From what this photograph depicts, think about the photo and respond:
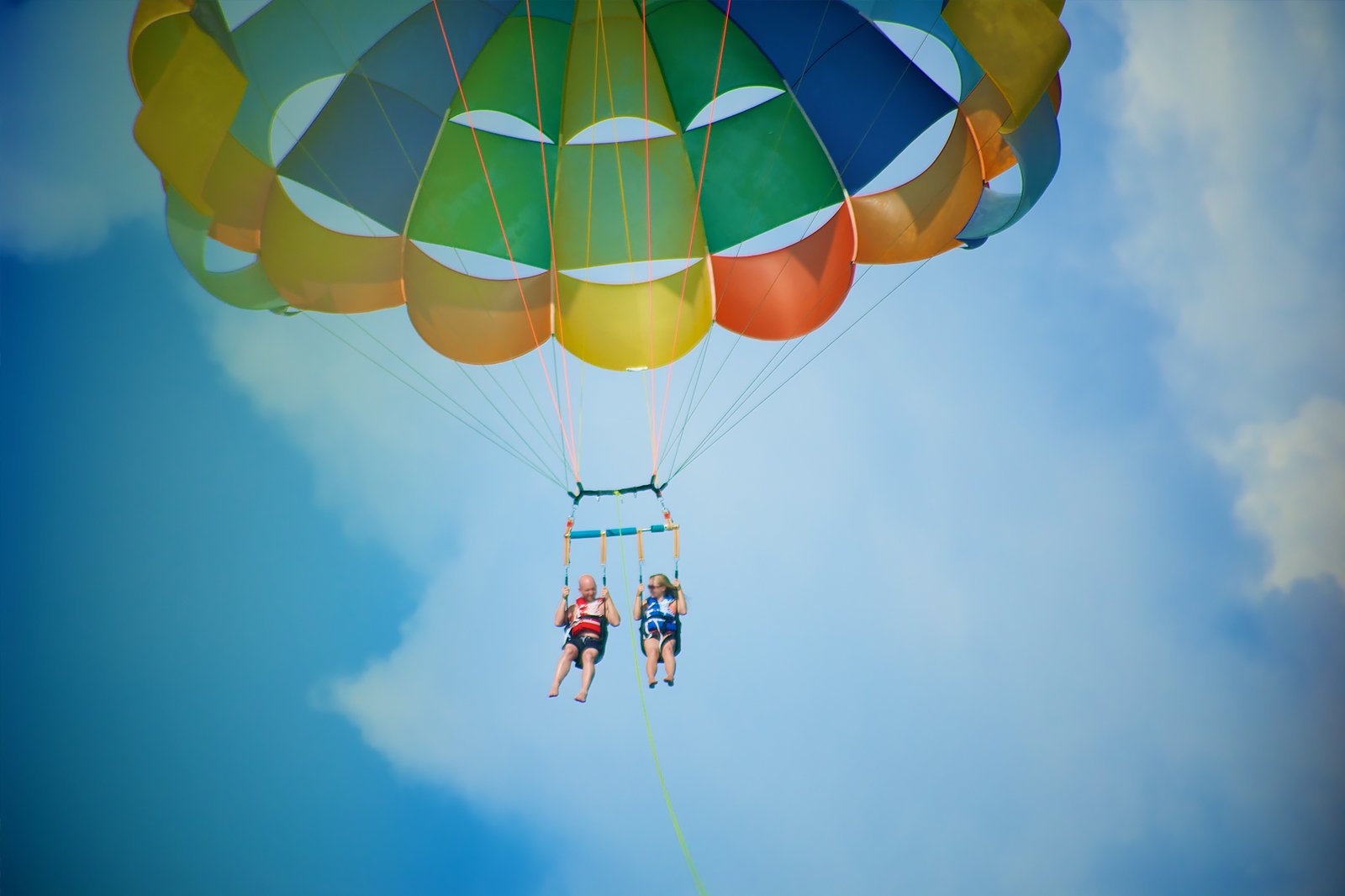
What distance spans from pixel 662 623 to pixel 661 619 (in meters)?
0.03

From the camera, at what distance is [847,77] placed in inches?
280

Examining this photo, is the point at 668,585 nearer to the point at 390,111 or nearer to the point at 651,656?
the point at 651,656

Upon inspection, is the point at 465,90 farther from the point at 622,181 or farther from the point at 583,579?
the point at 583,579

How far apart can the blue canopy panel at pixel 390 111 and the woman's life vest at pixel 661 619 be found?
3523 mm

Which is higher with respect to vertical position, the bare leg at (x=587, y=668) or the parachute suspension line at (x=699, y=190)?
the parachute suspension line at (x=699, y=190)

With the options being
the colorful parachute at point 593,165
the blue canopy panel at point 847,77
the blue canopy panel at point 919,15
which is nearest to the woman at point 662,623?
the colorful parachute at point 593,165

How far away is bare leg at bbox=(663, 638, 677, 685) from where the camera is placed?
6.18 m

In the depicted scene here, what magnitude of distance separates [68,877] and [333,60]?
39.9 ft

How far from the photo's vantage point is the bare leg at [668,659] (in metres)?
6.18

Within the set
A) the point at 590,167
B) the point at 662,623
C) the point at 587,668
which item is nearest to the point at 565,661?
the point at 587,668

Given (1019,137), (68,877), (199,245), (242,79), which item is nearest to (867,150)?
(1019,137)

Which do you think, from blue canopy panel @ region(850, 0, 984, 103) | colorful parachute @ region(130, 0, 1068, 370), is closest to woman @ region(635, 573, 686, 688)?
colorful parachute @ region(130, 0, 1068, 370)

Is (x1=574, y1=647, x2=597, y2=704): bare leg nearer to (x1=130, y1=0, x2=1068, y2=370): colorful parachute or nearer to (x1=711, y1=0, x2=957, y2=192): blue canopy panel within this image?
(x1=130, y1=0, x2=1068, y2=370): colorful parachute

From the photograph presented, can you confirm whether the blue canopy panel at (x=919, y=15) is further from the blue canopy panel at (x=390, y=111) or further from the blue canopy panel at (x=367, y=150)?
the blue canopy panel at (x=367, y=150)
